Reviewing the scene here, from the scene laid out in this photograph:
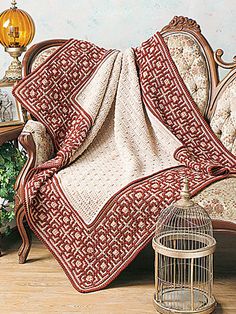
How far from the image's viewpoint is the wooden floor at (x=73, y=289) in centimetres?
295

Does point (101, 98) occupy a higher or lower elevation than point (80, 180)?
higher

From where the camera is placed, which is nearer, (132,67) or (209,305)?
(209,305)

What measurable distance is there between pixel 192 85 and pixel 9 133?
3.15ft

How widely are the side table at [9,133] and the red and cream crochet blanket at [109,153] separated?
0.14 m

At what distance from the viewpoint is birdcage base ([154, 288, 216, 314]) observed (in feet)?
9.48

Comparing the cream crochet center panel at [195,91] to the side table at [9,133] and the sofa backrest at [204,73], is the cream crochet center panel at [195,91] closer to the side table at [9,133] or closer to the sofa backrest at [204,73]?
the sofa backrest at [204,73]

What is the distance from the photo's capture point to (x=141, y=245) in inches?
124

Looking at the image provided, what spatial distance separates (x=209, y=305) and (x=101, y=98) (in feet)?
4.10

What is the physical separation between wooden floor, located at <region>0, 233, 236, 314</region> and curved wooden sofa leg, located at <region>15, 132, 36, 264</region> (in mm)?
73

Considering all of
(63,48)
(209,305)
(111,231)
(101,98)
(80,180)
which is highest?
(63,48)

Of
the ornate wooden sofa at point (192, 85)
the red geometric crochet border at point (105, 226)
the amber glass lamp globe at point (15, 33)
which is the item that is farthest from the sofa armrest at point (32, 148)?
the amber glass lamp globe at point (15, 33)

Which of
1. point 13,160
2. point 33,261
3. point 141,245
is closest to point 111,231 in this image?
point 141,245

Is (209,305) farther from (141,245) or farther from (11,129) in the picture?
(11,129)

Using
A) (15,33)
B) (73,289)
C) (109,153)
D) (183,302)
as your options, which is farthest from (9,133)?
(183,302)
